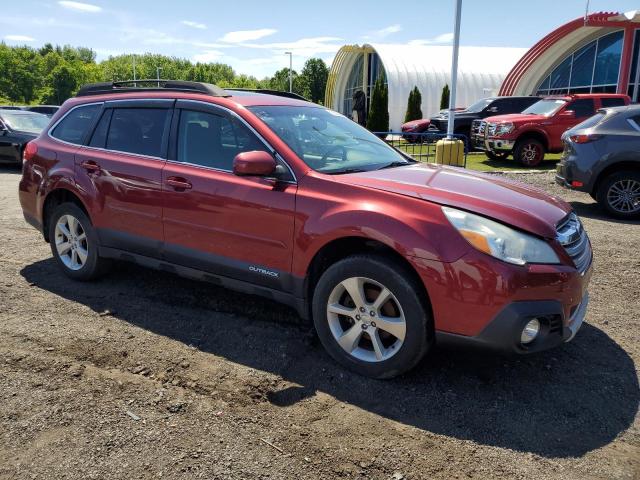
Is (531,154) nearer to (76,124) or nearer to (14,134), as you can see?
(76,124)

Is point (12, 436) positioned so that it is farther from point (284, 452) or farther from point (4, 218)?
point (4, 218)

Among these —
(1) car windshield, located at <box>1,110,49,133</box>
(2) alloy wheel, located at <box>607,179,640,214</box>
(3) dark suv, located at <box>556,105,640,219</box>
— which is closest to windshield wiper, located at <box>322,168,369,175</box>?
(3) dark suv, located at <box>556,105,640,219</box>

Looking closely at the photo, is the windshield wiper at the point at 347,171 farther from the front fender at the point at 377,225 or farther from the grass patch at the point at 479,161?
the grass patch at the point at 479,161

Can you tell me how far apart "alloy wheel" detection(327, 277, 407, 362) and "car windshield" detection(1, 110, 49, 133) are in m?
13.2

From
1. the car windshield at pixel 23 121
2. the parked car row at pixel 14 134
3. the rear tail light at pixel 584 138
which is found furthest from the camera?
the car windshield at pixel 23 121

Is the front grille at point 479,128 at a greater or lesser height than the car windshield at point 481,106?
lesser

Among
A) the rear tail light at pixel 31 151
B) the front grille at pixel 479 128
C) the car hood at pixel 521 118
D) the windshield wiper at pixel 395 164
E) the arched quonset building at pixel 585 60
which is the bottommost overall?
the rear tail light at pixel 31 151

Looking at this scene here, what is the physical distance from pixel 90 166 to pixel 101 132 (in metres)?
0.33

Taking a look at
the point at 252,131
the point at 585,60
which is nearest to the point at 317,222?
the point at 252,131

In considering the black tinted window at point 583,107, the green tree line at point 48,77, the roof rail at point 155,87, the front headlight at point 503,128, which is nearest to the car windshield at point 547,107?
the black tinted window at point 583,107

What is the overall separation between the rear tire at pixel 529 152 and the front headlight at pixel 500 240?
1221 centimetres

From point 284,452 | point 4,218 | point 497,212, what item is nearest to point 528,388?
point 497,212

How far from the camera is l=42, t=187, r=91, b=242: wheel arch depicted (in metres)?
Answer: 4.90

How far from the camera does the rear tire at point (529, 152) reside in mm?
14336
